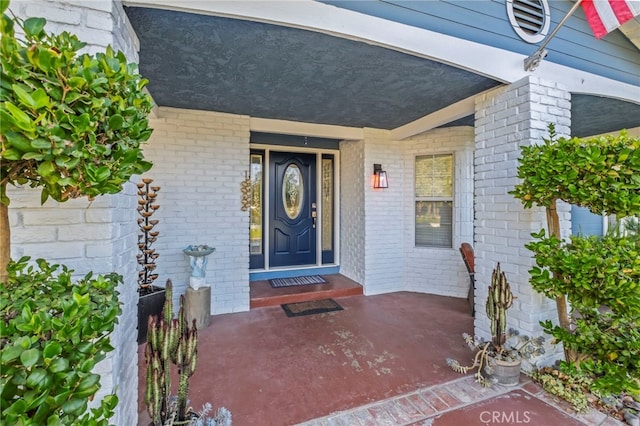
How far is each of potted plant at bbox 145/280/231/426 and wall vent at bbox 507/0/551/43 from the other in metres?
3.50

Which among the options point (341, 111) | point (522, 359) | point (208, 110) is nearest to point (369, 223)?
point (341, 111)

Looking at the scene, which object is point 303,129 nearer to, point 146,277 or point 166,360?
point 146,277

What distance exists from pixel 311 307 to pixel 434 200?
8.41 ft

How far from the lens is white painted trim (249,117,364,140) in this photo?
12.4 ft

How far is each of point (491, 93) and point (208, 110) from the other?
10.3 feet

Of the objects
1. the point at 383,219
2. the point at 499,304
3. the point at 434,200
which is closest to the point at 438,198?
the point at 434,200

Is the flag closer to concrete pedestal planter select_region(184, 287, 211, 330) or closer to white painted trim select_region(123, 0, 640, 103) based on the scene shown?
white painted trim select_region(123, 0, 640, 103)

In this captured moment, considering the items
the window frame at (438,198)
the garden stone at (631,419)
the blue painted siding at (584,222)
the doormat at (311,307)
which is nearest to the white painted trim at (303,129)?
the window frame at (438,198)

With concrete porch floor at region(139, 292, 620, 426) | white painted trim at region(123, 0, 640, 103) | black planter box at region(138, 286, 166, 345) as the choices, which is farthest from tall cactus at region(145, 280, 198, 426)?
white painted trim at region(123, 0, 640, 103)

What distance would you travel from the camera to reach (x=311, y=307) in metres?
3.77

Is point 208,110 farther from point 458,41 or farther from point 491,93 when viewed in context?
point 491,93

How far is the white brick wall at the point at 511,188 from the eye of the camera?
92.7 inches

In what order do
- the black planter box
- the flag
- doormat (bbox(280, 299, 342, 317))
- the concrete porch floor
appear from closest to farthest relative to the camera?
1. the concrete porch floor
2. the flag
3. the black planter box
4. doormat (bbox(280, 299, 342, 317))

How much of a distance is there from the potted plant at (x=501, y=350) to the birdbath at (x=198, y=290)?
102 inches
